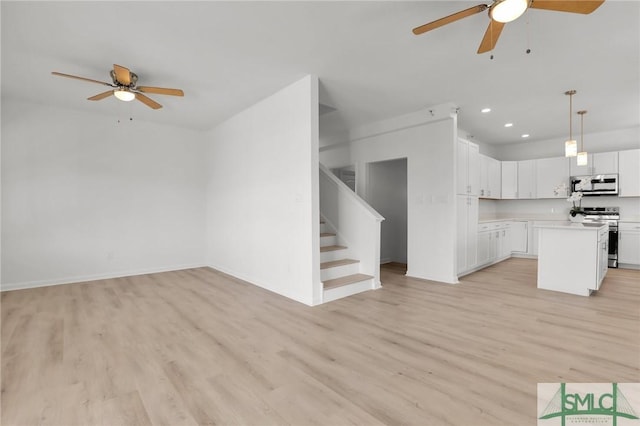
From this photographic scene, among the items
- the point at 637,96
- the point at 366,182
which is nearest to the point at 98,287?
the point at 366,182

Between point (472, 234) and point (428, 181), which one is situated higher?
point (428, 181)

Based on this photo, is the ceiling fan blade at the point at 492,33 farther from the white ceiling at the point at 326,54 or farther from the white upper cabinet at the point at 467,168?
Result: the white upper cabinet at the point at 467,168

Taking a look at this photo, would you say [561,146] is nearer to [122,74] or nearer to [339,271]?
[339,271]

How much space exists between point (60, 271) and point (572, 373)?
21.4ft

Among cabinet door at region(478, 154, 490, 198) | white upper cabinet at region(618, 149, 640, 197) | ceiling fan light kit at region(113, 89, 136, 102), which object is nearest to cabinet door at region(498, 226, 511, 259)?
cabinet door at region(478, 154, 490, 198)

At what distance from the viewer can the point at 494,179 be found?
273 inches

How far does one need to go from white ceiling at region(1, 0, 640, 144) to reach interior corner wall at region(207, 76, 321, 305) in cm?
36

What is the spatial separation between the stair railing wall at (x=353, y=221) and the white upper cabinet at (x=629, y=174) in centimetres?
542

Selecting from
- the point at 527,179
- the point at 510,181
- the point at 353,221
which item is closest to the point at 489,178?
the point at 510,181

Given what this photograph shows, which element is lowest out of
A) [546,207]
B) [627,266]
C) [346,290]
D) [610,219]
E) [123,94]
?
[627,266]

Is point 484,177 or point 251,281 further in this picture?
point 484,177

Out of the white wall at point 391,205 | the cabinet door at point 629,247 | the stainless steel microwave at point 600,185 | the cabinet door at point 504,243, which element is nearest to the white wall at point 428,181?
the white wall at point 391,205

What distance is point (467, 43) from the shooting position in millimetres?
2947

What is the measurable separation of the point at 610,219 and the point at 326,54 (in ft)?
22.5
